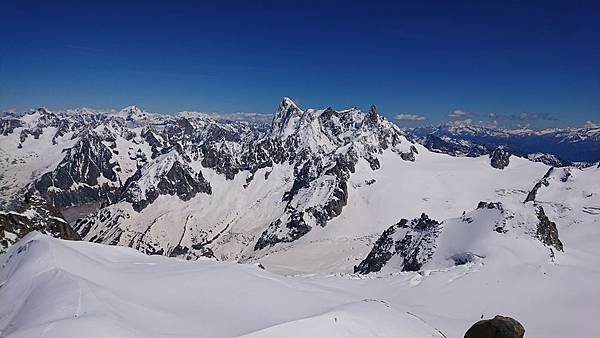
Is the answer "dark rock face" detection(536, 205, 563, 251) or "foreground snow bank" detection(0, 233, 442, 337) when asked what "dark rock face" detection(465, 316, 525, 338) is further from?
"dark rock face" detection(536, 205, 563, 251)

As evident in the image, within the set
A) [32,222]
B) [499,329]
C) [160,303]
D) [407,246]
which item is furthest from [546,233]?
[32,222]

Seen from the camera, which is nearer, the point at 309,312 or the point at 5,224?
the point at 309,312

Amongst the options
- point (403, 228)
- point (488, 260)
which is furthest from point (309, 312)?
point (403, 228)

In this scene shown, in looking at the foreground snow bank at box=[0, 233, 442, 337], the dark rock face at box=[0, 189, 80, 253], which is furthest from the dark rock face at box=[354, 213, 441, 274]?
the dark rock face at box=[0, 189, 80, 253]

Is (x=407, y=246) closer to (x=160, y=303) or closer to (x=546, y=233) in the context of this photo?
(x=546, y=233)

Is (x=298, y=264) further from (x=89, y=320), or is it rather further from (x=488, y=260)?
(x=89, y=320)

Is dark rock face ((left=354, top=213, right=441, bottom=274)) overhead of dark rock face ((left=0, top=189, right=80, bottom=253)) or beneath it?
beneath
